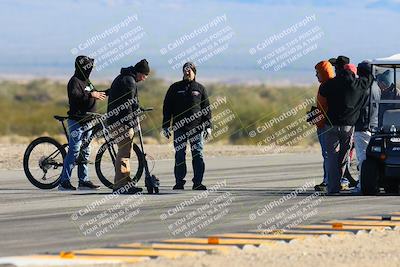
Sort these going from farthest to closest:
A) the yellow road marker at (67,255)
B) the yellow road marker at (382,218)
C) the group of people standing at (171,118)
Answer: the group of people standing at (171,118)
the yellow road marker at (382,218)
the yellow road marker at (67,255)

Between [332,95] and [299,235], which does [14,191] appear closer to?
[332,95]

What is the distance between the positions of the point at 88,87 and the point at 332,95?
12.5 feet

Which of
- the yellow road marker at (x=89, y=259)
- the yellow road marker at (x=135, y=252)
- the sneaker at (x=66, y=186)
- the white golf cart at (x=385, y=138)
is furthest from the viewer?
the sneaker at (x=66, y=186)

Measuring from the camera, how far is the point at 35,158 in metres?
21.5

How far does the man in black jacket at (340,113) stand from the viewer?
20.1 metres

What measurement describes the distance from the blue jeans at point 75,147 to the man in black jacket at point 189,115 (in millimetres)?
1271

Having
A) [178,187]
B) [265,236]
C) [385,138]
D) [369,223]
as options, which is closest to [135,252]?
[265,236]

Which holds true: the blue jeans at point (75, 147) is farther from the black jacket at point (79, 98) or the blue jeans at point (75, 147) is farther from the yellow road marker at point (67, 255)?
the yellow road marker at point (67, 255)

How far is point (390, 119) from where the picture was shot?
20141 mm

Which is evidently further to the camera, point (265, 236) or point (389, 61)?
point (389, 61)

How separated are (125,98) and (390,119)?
12.8ft

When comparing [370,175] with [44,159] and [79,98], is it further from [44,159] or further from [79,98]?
[44,159]

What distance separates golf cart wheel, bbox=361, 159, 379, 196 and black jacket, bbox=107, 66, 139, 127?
3.41 meters

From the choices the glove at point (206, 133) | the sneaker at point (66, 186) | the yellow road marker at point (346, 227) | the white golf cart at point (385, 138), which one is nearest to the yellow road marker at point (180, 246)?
the yellow road marker at point (346, 227)
